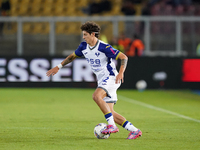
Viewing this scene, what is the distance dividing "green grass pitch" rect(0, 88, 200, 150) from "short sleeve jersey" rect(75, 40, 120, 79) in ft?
3.63

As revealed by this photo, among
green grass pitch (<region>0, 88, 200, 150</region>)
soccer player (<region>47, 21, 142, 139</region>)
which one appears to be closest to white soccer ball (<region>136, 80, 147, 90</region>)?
green grass pitch (<region>0, 88, 200, 150</region>)

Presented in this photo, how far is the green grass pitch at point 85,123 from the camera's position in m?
6.19

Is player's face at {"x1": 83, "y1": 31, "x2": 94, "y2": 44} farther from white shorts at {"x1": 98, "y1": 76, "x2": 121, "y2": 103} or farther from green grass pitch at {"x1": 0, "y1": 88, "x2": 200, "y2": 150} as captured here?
green grass pitch at {"x1": 0, "y1": 88, "x2": 200, "y2": 150}

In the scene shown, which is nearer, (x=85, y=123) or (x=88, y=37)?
(x=88, y=37)

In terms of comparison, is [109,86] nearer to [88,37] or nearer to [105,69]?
[105,69]

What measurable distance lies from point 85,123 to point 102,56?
2228mm

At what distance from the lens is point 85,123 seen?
28.2ft

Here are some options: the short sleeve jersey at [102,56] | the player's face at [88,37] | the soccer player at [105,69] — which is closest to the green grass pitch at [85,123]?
the soccer player at [105,69]

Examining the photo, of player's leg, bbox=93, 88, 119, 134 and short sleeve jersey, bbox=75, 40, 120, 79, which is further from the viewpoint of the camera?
short sleeve jersey, bbox=75, 40, 120, 79

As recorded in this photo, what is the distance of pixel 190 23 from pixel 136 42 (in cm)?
292

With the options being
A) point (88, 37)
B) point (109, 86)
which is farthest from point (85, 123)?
point (88, 37)

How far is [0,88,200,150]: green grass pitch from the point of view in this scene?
20.3ft

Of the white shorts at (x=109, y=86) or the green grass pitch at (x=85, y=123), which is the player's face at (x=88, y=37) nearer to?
the white shorts at (x=109, y=86)

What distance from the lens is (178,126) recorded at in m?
8.22
